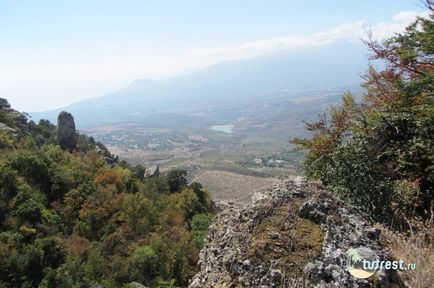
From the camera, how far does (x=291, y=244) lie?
4.01 metres

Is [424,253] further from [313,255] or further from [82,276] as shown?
[82,276]

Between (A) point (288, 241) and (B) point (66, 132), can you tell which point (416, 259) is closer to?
(A) point (288, 241)

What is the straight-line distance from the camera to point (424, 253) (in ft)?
11.9

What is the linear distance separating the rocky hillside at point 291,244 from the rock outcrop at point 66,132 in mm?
49908

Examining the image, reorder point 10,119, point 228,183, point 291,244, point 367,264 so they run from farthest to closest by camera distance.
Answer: point 228,183, point 10,119, point 291,244, point 367,264

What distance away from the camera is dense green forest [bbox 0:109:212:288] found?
26172 millimetres

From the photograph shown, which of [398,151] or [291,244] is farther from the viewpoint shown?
[398,151]

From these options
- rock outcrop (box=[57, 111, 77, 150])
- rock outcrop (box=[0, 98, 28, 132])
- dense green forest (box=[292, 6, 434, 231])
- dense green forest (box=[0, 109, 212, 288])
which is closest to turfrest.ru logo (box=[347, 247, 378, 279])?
dense green forest (box=[292, 6, 434, 231])

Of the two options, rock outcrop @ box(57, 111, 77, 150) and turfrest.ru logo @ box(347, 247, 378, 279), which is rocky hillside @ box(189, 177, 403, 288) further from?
rock outcrop @ box(57, 111, 77, 150)

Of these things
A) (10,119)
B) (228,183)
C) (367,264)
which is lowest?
(228,183)

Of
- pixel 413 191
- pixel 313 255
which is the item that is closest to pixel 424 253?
pixel 313 255

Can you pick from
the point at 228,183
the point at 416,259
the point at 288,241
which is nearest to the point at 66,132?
the point at 228,183

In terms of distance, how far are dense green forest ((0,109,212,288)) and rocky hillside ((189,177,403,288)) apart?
2005 centimetres

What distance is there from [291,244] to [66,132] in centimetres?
5192
